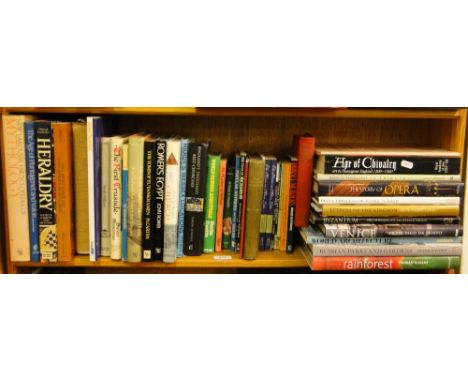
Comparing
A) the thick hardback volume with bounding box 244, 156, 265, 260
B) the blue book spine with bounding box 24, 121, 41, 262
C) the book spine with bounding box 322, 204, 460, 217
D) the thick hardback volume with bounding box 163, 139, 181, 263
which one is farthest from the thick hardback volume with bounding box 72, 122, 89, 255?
the book spine with bounding box 322, 204, 460, 217

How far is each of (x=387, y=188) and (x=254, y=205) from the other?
1.18 ft

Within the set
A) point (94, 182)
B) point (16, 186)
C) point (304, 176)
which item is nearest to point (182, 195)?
point (94, 182)

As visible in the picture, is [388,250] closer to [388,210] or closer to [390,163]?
[388,210]

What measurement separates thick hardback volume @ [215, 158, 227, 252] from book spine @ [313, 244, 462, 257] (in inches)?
11.3

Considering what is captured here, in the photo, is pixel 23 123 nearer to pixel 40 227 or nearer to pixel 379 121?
pixel 40 227

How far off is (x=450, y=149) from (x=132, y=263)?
3.20 feet

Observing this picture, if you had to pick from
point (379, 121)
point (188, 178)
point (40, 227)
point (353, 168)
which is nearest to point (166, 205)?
point (188, 178)

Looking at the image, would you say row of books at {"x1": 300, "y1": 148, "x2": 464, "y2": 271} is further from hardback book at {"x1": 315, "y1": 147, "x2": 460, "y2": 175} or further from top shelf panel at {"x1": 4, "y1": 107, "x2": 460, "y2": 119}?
top shelf panel at {"x1": 4, "y1": 107, "x2": 460, "y2": 119}

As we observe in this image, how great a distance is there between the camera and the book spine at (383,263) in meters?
1.04

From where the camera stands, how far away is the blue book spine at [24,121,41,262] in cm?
106

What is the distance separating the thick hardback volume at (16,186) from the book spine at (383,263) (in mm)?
803

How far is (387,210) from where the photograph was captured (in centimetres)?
105

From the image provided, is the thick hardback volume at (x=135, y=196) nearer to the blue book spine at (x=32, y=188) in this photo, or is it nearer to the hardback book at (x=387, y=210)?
the blue book spine at (x=32, y=188)

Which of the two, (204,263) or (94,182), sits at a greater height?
(94,182)
